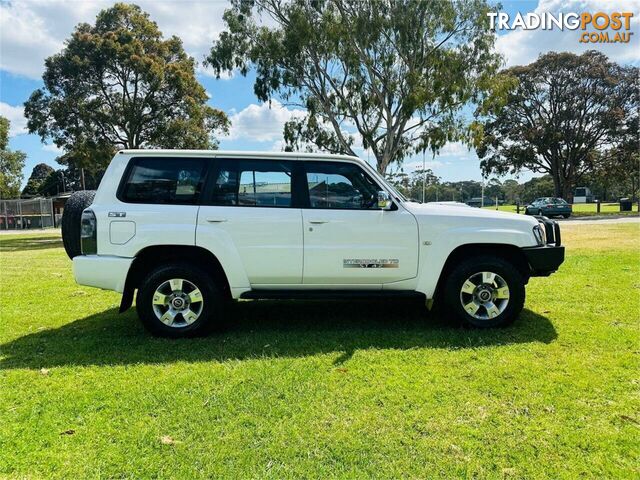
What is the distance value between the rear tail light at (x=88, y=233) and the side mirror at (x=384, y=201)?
9.51ft

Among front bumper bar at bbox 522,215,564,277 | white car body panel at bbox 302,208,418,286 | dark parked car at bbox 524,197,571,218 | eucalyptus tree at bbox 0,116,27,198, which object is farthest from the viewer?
eucalyptus tree at bbox 0,116,27,198

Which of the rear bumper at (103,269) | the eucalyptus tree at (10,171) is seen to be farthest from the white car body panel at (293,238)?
the eucalyptus tree at (10,171)

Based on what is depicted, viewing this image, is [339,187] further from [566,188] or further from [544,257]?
[566,188]

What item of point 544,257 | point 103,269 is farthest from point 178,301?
point 544,257

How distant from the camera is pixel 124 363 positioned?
4.12m

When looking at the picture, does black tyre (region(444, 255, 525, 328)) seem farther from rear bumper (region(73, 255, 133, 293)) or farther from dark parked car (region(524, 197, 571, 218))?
dark parked car (region(524, 197, 571, 218))

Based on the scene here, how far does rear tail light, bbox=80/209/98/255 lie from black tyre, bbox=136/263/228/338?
24.4 inches

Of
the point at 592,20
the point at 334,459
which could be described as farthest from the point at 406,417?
the point at 592,20

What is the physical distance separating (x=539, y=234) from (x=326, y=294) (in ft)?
7.83

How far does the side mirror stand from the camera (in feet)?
15.5

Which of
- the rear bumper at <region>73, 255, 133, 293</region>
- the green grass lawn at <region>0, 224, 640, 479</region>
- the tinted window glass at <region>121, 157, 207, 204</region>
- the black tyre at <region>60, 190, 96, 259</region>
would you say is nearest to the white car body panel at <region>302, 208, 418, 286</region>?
the green grass lawn at <region>0, 224, 640, 479</region>

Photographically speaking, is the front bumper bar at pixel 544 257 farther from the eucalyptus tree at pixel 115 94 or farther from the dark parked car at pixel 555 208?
the dark parked car at pixel 555 208

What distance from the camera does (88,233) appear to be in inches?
183

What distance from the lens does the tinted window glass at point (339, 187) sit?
484 cm
